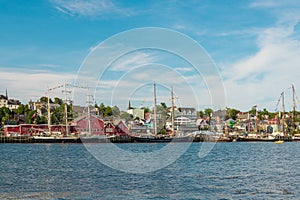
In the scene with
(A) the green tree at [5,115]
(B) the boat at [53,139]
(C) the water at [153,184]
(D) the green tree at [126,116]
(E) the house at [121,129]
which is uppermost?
(A) the green tree at [5,115]

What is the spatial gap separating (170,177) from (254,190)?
29.1 feet

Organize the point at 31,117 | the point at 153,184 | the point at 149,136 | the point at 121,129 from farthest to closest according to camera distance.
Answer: the point at 31,117
the point at 121,129
the point at 149,136
the point at 153,184

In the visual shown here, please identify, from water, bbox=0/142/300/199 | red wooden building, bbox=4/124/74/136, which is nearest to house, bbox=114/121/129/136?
red wooden building, bbox=4/124/74/136

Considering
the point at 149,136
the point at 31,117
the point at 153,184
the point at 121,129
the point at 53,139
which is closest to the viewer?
the point at 153,184

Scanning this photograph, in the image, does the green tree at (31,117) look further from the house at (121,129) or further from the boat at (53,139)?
the house at (121,129)

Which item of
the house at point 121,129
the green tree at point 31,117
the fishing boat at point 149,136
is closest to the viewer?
the fishing boat at point 149,136

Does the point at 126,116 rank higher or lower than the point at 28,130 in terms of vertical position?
higher

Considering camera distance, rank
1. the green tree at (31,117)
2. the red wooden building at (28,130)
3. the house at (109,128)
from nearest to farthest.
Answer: the house at (109,128) < the red wooden building at (28,130) < the green tree at (31,117)

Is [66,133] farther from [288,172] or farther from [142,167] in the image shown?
[288,172]

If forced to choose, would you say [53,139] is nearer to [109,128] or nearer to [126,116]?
[109,128]

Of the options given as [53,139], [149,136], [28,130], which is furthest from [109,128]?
[28,130]

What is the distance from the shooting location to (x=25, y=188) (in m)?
31.2

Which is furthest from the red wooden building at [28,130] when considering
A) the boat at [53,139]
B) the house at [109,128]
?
the house at [109,128]

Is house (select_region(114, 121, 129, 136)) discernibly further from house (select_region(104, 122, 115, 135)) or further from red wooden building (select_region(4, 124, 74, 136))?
red wooden building (select_region(4, 124, 74, 136))
